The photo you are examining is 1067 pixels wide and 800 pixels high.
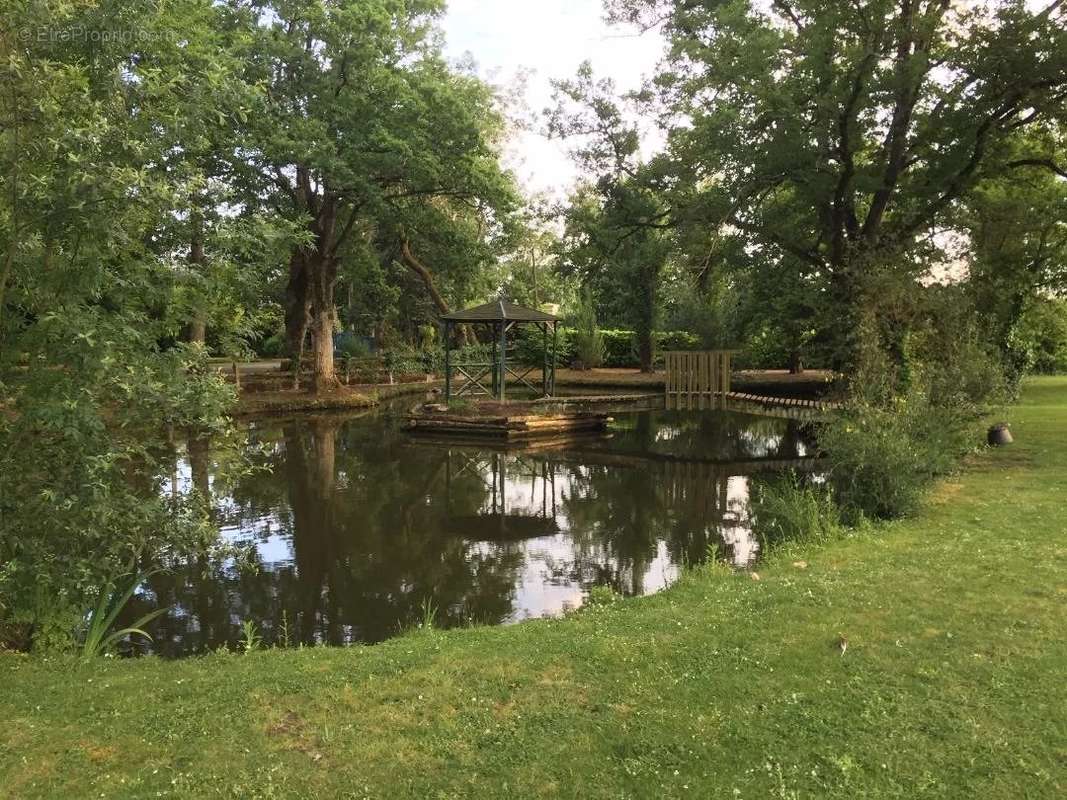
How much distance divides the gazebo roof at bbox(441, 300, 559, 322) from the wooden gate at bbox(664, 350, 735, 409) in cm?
562

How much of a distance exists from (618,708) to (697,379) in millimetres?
19936

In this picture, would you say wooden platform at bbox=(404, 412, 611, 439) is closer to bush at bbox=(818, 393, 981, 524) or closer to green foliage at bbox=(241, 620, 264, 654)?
bush at bbox=(818, 393, 981, 524)

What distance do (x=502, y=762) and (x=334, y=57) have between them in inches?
767

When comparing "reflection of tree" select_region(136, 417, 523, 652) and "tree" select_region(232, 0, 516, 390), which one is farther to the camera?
"tree" select_region(232, 0, 516, 390)

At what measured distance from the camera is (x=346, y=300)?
33688 millimetres

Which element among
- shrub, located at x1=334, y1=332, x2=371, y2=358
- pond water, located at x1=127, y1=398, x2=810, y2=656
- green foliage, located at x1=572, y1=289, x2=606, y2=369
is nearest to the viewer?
pond water, located at x1=127, y1=398, x2=810, y2=656

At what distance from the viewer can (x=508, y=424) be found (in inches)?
644

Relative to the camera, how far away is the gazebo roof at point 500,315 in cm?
1869

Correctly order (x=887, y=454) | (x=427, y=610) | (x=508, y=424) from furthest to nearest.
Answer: (x=508, y=424) → (x=887, y=454) → (x=427, y=610)

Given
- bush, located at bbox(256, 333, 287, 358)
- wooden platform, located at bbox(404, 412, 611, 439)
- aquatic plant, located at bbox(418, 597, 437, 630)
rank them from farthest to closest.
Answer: bush, located at bbox(256, 333, 287, 358)
wooden platform, located at bbox(404, 412, 611, 439)
aquatic plant, located at bbox(418, 597, 437, 630)

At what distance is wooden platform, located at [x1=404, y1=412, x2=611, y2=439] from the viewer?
16422 millimetres

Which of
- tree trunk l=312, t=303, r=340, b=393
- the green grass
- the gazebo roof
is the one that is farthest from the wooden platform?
the green grass

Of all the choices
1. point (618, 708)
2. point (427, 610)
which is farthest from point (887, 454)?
point (618, 708)

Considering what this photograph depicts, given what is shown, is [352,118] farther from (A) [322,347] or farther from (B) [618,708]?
(B) [618,708]
